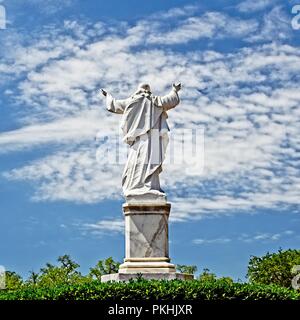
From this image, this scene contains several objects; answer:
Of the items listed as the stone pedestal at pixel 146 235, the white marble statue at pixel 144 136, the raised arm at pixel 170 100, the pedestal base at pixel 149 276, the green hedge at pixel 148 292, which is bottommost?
the green hedge at pixel 148 292

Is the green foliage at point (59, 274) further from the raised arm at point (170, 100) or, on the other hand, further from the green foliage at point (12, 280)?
the raised arm at point (170, 100)

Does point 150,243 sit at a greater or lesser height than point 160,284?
greater

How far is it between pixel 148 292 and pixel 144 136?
4997 millimetres

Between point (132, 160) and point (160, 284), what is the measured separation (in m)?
4.34

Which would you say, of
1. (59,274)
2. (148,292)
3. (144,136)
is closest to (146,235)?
(144,136)

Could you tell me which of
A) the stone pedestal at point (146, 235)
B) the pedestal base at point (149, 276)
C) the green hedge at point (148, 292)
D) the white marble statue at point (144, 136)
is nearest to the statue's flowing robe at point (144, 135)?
the white marble statue at point (144, 136)

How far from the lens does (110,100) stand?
17.4 metres

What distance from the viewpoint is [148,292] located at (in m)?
13.1

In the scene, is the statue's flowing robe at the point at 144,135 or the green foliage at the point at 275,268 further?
the green foliage at the point at 275,268

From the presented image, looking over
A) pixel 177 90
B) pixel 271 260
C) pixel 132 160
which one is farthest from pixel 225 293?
pixel 271 260

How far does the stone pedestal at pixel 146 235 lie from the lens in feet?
52.4

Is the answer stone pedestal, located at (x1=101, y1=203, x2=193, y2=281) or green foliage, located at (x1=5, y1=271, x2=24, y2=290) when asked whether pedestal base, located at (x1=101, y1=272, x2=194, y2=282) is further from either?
green foliage, located at (x1=5, y1=271, x2=24, y2=290)

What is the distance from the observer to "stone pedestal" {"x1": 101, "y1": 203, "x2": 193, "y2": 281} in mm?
15984
